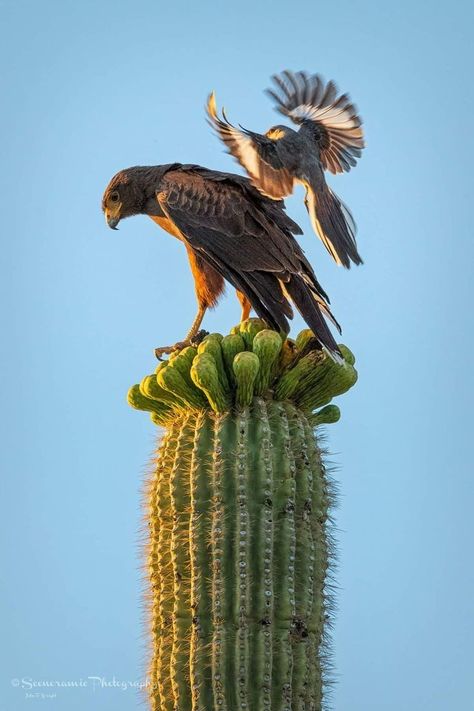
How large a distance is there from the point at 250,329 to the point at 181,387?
1.80 ft

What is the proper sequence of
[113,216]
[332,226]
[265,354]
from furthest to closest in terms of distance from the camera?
[113,216] < [332,226] < [265,354]

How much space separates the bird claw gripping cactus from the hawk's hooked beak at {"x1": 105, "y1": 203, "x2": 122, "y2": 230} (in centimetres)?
305

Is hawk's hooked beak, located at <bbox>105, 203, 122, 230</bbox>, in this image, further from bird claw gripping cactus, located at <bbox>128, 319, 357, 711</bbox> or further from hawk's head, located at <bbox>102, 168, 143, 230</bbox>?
bird claw gripping cactus, located at <bbox>128, 319, 357, 711</bbox>

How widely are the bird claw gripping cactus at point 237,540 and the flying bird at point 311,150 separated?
2.13 meters

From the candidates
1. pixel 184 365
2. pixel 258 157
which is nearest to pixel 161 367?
pixel 184 365

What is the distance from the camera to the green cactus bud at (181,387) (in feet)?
18.0

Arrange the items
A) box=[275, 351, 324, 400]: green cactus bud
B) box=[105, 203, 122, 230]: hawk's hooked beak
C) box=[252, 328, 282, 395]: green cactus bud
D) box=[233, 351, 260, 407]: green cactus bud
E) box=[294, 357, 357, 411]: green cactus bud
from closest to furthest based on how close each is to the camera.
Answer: box=[233, 351, 260, 407]: green cactus bud
box=[252, 328, 282, 395]: green cactus bud
box=[275, 351, 324, 400]: green cactus bud
box=[294, 357, 357, 411]: green cactus bud
box=[105, 203, 122, 230]: hawk's hooked beak

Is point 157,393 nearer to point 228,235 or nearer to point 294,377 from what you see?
point 294,377

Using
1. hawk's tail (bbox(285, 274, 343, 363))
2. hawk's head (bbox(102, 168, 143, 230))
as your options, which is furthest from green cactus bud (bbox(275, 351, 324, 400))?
hawk's head (bbox(102, 168, 143, 230))

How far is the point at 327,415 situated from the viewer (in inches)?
230

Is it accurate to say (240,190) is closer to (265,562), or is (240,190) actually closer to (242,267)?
(242,267)

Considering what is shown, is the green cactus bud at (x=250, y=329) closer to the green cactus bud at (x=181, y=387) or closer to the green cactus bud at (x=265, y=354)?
the green cactus bud at (x=265, y=354)

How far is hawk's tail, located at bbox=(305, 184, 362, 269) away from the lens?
24.0ft

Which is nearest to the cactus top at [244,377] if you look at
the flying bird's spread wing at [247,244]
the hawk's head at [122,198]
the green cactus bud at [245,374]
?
the green cactus bud at [245,374]
